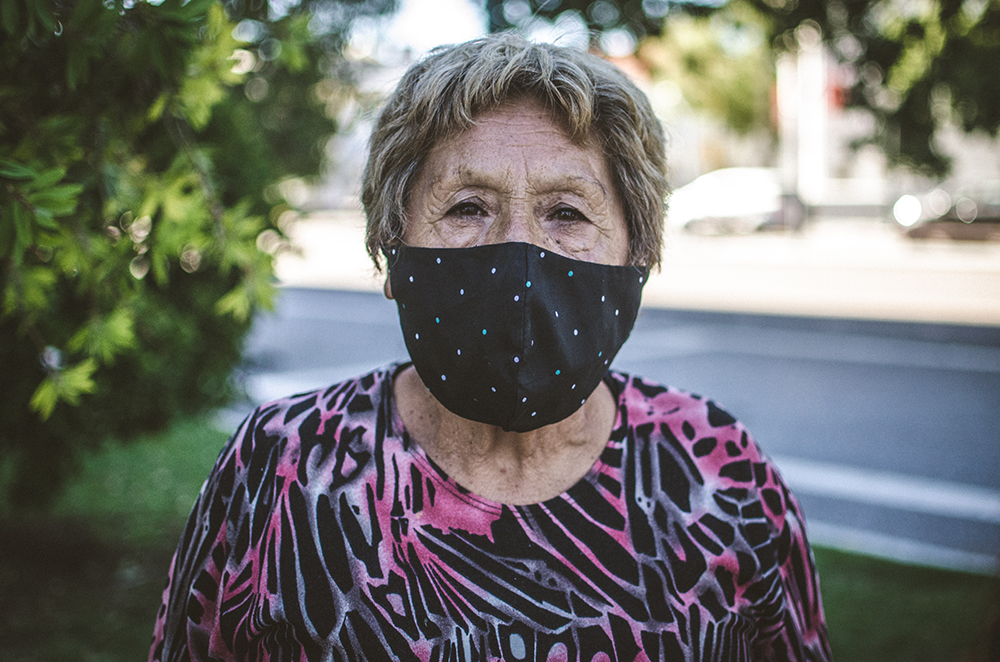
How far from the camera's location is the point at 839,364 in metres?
10.2

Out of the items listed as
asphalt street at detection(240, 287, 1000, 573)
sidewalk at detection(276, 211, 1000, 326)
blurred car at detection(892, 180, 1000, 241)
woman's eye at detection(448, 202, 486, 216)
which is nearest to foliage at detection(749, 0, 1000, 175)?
asphalt street at detection(240, 287, 1000, 573)

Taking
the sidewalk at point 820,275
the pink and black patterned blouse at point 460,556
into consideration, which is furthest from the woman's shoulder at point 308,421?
the sidewalk at point 820,275

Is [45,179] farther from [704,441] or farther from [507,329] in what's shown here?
[704,441]

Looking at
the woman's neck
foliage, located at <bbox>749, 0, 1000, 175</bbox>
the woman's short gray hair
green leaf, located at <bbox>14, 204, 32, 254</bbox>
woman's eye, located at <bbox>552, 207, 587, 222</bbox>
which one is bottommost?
the woman's neck

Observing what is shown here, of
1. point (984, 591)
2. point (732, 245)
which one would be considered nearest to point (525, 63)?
point (984, 591)

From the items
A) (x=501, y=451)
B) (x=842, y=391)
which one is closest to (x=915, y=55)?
(x=501, y=451)

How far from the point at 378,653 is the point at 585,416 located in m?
0.65

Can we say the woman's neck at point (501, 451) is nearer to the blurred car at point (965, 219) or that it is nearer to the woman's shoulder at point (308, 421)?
the woman's shoulder at point (308, 421)

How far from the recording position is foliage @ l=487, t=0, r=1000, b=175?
356cm

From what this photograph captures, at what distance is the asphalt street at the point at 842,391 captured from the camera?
548 cm

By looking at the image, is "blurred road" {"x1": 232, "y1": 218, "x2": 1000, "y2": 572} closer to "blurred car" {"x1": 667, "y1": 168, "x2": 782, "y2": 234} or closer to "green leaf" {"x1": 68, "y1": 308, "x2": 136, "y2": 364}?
"green leaf" {"x1": 68, "y1": 308, "x2": 136, "y2": 364}

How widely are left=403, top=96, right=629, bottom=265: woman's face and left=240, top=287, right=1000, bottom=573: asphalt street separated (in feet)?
2.30

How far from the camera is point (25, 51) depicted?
2109 millimetres

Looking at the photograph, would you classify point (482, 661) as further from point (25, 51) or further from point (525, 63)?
point (25, 51)
